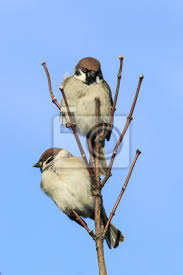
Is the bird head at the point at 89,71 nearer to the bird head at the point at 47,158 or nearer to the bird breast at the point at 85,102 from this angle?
the bird breast at the point at 85,102

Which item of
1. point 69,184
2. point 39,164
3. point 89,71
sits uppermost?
point 89,71

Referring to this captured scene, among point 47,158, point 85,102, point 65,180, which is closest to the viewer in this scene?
point 65,180

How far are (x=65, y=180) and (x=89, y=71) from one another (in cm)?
133

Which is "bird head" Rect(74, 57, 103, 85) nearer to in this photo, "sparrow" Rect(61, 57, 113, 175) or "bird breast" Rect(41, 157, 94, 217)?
"sparrow" Rect(61, 57, 113, 175)

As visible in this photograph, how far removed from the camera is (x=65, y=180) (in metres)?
4.72

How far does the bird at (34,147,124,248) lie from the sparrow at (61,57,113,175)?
1.58ft

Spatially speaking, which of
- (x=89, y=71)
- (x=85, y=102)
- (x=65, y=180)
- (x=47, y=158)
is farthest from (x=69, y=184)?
(x=89, y=71)

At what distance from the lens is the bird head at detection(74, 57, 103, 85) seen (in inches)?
198

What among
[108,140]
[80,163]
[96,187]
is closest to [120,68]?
[96,187]

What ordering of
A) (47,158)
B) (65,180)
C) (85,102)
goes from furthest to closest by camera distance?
1. (85,102)
2. (47,158)
3. (65,180)

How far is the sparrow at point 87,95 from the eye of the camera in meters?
5.05

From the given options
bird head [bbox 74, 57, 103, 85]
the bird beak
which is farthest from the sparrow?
the bird beak

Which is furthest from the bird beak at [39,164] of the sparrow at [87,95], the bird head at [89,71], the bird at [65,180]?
the bird head at [89,71]

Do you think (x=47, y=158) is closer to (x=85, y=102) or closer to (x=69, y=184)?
(x=69, y=184)
